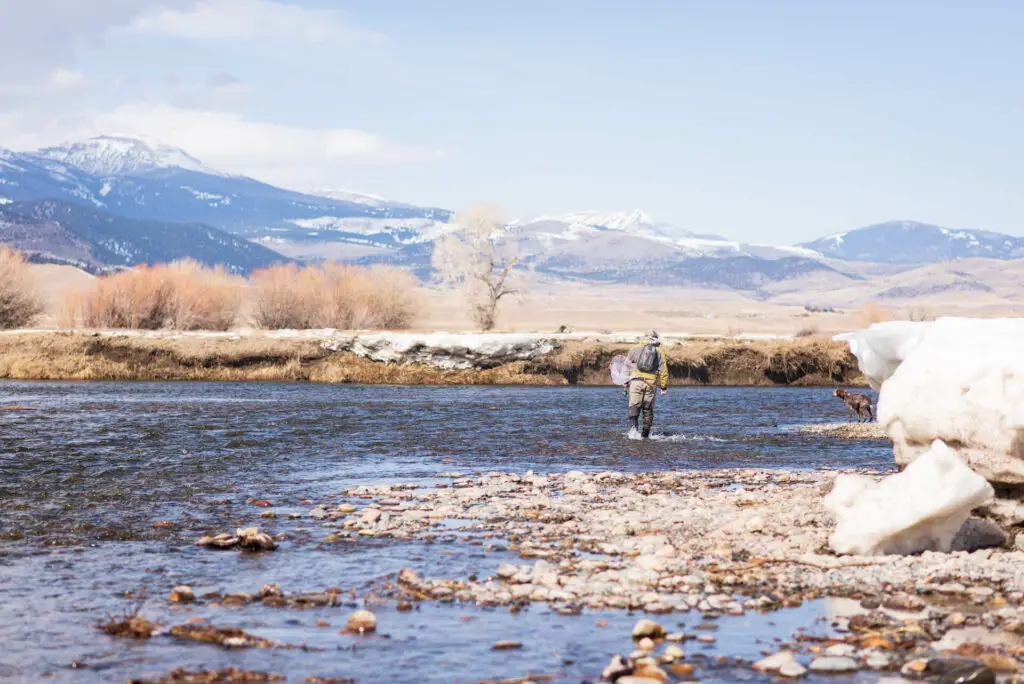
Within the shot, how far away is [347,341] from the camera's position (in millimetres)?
56406

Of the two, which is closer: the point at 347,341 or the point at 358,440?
the point at 358,440

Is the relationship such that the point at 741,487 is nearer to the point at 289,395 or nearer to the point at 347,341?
the point at 289,395

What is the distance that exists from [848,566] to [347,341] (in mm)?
45890

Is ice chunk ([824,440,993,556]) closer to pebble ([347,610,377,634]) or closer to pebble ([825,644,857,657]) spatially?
pebble ([825,644,857,657])

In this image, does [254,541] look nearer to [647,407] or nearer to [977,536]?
[977,536]

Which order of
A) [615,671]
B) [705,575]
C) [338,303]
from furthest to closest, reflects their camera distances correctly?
[338,303]
[705,575]
[615,671]

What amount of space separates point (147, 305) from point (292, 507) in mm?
60876

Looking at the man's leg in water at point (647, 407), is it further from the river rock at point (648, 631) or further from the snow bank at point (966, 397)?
the river rock at point (648, 631)

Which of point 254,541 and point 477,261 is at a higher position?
point 477,261

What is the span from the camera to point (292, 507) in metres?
16.7

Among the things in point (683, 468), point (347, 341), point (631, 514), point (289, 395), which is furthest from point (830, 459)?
point (347, 341)

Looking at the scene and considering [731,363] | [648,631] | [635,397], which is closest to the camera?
[648,631]

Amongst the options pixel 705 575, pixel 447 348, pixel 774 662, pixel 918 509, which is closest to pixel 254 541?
pixel 705 575

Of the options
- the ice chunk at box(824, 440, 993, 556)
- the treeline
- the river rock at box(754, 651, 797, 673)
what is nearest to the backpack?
the ice chunk at box(824, 440, 993, 556)
